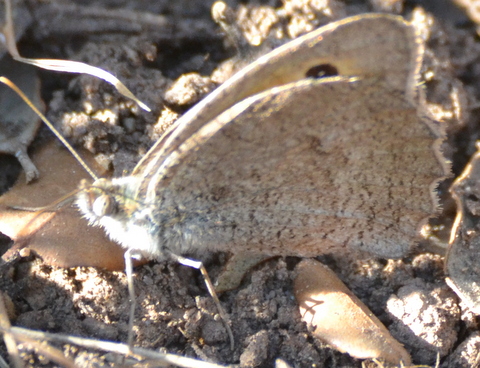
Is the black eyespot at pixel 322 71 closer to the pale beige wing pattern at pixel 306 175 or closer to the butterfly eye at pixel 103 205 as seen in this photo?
the pale beige wing pattern at pixel 306 175

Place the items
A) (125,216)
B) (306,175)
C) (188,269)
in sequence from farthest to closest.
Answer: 1. (188,269)
2. (125,216)
3. (306,175)

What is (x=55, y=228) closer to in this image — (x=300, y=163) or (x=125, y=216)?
(x=125, y=216)

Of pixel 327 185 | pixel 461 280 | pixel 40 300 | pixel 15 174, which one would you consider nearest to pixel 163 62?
pixel 15 174

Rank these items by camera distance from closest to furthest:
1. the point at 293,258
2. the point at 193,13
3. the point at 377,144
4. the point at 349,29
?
the point at 349,29
the point at 377,144
the point at 293,258
the point at 193,13

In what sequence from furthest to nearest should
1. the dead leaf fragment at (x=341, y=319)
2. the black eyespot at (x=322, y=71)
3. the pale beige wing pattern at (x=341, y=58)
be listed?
1. the dead leaf fragment at (x=341, y=319)
2. the black eyespot at (x=322, y=71)
3. the pale beige wing pattern at (x=341, y=58)

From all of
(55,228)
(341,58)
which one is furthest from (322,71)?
(55,228)

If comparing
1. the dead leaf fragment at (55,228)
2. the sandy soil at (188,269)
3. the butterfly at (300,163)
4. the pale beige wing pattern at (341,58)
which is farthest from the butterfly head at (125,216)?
the pale beige wing pattern at (341,58)

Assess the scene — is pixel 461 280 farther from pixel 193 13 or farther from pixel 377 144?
pixel 193 13
